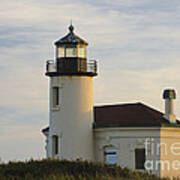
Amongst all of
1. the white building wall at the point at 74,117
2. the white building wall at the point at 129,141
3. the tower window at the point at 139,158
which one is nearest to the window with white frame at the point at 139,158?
the tower window at the point at 139,158

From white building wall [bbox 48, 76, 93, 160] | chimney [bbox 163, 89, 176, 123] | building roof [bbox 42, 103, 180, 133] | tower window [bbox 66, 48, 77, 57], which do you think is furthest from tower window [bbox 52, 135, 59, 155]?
chimney [bbox 163, 89, 176, 123]

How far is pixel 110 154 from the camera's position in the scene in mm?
34469

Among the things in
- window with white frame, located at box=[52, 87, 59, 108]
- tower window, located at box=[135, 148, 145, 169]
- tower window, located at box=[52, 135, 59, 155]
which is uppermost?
window with white frame, located at box=[52, 87, 59, 108]

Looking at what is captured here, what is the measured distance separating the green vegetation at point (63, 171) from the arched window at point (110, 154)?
11.1 m

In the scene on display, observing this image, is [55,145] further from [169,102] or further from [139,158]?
[169,102]

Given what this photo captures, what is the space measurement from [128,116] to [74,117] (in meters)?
2.85

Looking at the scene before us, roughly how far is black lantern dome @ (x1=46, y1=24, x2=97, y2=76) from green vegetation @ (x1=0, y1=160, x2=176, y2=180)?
37.4 ft

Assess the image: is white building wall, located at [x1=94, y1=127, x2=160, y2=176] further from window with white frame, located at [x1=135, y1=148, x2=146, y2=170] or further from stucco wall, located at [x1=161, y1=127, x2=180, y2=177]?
stucco wall, located at [x1=161, y1=127, x2=180, y2=177]

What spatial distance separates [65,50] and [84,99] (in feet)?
8.28

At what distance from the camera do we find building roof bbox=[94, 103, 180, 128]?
3410cm

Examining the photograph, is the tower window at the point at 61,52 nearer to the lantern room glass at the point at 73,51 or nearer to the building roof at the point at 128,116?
the lantern room glass at the point at 73,51

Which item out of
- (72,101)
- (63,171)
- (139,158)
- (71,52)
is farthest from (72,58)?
(63,171)

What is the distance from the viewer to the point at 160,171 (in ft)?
109

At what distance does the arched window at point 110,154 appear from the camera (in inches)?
1350
